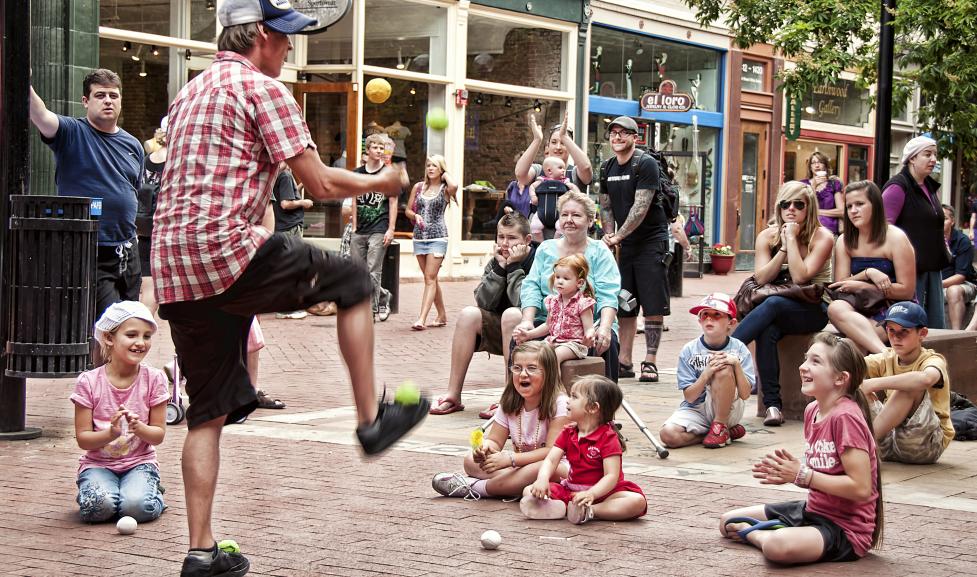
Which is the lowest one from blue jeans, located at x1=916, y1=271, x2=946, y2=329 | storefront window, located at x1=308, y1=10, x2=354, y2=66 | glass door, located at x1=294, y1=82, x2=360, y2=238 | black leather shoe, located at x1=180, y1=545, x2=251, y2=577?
black leather shoe, located at x1=180, y1=545, x2=251, y2=577

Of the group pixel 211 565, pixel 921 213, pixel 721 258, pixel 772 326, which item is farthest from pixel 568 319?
pixel 721 258

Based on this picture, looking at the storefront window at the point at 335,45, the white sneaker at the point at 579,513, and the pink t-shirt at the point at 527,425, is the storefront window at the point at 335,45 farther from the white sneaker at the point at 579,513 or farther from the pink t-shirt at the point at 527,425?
the white sneaker at the point at 579,513

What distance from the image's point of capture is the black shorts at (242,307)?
4.77 m

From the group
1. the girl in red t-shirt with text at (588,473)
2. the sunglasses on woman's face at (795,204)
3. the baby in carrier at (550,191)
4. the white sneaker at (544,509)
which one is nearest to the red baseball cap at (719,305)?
the sunglasses on woman's face at (795,204)

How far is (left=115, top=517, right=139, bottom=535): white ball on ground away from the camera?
561 cm

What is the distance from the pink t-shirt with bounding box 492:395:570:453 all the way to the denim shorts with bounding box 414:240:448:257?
842 centimetres

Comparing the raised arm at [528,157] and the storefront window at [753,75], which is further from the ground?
the storefront window at [753,75]

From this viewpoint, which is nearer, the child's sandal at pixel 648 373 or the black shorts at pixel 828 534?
the black shorts at pixel 828 534

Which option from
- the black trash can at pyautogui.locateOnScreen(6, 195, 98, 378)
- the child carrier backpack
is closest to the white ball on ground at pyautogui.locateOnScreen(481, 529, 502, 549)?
the black trash can at pyautogui.locateOnScreen(6, 195, 98, 378)

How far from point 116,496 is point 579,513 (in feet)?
6.30

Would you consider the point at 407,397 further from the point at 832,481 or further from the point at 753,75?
the point at 753,75

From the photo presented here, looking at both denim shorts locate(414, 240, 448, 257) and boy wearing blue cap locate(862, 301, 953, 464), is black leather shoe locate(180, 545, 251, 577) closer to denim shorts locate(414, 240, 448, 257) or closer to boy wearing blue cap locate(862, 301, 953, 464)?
boy wearing blue cap locate(862, 301, 953, 464)

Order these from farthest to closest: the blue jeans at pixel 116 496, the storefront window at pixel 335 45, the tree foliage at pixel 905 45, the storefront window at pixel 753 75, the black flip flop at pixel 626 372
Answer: the storefront window at pixel 753 75 → the storefront window at pixel 335 45 → the tree foliage at pixel 905 45 → the black flip flop at pixel 626 372 → the blue jeans at pixel 116 496

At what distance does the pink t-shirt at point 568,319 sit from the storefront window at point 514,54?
1443 cm
